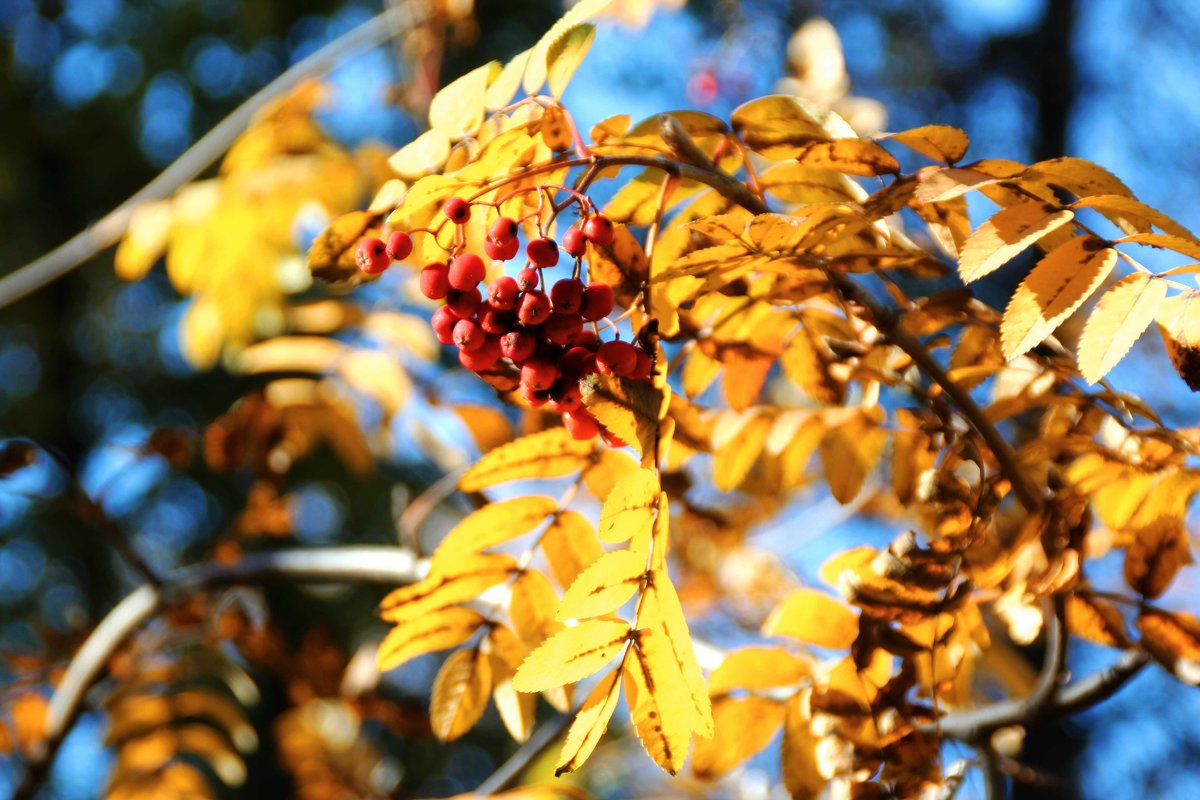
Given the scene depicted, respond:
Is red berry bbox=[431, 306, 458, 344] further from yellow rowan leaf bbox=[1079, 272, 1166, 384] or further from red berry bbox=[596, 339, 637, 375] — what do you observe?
yellow rowan leaf bbox=[1079, 272, 1166, 384]

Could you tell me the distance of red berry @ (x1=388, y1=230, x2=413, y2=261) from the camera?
0.68 metres

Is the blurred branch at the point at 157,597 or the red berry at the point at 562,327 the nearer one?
the red berry at the point at 562,327

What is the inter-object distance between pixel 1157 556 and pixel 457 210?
551mm

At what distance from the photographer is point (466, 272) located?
664 mm

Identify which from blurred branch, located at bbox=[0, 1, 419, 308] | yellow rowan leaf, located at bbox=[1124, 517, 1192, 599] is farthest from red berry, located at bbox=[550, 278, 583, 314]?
blurred branch, located at bbox=[0, 1, 419, 308]

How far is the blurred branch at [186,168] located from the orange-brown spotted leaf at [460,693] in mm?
1053

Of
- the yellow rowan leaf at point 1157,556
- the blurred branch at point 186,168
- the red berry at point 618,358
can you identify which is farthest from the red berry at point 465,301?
the blurred branch at point 186,168

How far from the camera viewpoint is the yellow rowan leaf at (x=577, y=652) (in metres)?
0.60

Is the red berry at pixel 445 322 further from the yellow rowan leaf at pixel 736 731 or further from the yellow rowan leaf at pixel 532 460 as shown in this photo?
the yellow rowan leaf at pixel 736 731

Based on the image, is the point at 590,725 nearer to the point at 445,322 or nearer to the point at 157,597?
the point at 445,322

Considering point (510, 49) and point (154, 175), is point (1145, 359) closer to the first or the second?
point (510, 49)

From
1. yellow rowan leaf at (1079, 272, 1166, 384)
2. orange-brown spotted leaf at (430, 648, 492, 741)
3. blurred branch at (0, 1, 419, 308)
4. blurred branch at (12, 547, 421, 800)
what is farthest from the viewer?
blurred branch at (0, 1, 419, 308)

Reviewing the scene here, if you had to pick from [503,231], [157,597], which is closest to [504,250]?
[503,231]

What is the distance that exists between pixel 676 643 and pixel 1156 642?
0.35 metres
